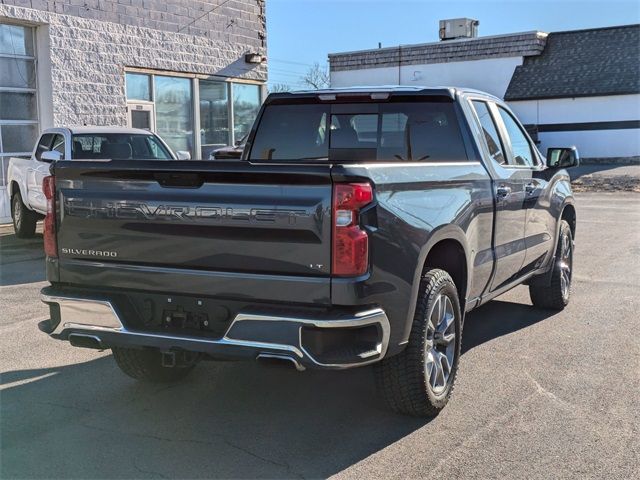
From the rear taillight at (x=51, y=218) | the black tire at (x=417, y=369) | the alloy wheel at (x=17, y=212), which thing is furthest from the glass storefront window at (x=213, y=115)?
the black tire at (x=417, y=369)

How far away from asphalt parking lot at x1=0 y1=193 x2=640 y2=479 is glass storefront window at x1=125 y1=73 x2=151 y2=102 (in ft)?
35.6

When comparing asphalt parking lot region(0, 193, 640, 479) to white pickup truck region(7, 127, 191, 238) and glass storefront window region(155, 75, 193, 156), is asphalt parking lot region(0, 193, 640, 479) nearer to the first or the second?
white pickup truck region(7, 127, 191, 238)

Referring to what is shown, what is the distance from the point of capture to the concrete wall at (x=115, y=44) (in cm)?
1423

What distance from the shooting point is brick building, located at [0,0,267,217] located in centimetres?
1408

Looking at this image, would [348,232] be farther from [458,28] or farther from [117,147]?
[458,28]

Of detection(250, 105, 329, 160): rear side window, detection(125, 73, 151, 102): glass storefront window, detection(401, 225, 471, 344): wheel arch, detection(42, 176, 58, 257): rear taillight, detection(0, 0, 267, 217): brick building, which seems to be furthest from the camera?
detection(125, 73, 151, 102): glass storefront window

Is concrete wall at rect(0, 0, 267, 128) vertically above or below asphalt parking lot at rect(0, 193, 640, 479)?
above

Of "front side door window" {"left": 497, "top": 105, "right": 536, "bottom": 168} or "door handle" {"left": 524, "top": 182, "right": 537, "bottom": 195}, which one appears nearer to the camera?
"door handle" {"left": 524, "top": 182, "right": 537, "bottom": 195}

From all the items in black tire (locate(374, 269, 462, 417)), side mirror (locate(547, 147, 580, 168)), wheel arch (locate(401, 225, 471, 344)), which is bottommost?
black tire (locate(374, 269, 462, 417))

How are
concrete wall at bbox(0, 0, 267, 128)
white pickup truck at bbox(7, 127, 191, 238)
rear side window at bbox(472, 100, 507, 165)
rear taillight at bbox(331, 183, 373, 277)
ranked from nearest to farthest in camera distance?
rear taillight at bbox(331, 183, 373, 277)
rear side window at bbox(472, 100, 507, 165)
white pickup truck at bbox(7, 127, 191, 238)
concrete wall at bbox(0, 0, 267, 128)

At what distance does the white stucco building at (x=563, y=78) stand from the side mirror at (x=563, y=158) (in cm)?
2417

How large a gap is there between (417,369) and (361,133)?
226 centimetres

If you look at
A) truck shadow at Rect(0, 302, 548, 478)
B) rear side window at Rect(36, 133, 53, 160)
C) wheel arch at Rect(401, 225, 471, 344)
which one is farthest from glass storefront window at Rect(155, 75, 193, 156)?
wheel arch at Rect(401, 225, 471, 344)

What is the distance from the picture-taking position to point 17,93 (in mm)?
14141
